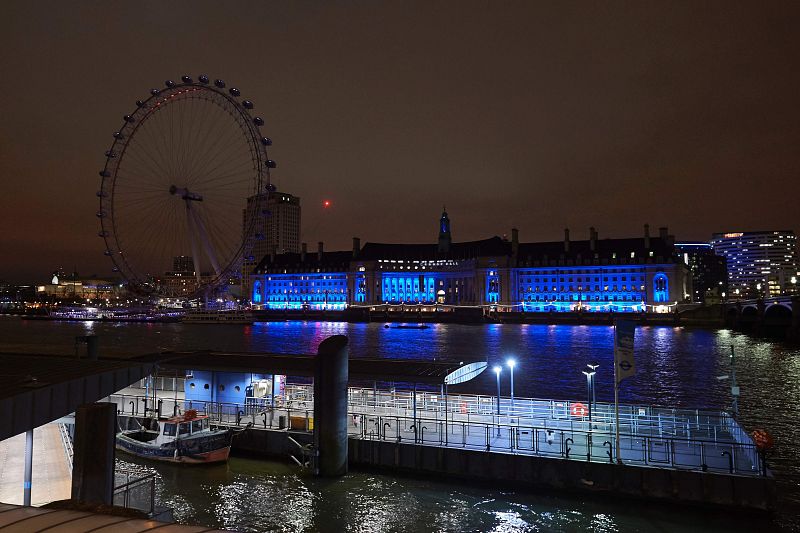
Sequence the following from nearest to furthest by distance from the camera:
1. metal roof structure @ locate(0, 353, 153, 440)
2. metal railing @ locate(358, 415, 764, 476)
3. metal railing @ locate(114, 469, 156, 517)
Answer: metal roof structure @ locate(0, 353, 153, 440) < metal railing @ locate(114, 469, 156, 517) < metal railing @ locate(358, 415, 764, 476)

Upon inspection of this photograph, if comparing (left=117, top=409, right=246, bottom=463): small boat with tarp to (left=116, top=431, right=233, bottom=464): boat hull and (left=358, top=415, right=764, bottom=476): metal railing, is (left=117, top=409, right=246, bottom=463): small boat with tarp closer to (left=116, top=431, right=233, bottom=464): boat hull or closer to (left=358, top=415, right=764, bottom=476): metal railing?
(left=116, top=431, right=233, bottom=464): boat hull

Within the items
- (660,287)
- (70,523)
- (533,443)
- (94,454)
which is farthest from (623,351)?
(660,287)

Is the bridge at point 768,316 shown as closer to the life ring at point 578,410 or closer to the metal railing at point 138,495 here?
the life ring at point 578,410

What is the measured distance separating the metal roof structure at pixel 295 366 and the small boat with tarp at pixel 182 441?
3171 millimetres

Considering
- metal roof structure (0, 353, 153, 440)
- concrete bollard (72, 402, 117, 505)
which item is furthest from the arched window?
concrete bollard (72, 402, 117, 505)

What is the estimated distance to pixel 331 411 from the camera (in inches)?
1054

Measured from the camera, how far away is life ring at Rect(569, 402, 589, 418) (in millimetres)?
30741

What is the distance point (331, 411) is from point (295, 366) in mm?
6549

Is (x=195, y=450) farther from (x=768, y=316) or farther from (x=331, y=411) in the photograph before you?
(x=768, y=316)

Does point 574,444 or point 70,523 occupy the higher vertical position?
point 70,523

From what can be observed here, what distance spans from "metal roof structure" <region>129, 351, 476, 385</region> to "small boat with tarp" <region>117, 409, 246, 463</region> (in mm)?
3171

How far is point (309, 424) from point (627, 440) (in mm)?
14800

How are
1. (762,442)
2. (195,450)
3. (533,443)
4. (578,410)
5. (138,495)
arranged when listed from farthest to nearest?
(578,410)
(195,450)
(533,443)
(762,442)
(138,495)

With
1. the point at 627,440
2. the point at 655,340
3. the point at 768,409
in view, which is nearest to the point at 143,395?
the point at 627,440
